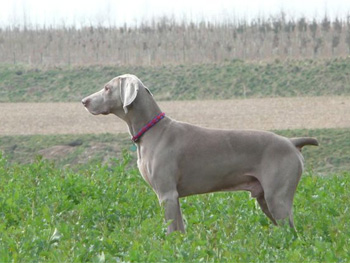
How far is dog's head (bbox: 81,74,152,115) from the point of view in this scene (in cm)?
810

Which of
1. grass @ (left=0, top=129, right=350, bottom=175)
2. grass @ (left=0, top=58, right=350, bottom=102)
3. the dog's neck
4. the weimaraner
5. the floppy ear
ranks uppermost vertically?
the floppy ear

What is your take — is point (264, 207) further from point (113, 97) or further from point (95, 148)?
point (95, 148)

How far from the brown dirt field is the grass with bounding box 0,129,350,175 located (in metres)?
1.31

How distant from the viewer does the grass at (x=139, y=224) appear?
5.84 m

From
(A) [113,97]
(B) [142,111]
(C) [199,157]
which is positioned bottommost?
(C) [199,157]

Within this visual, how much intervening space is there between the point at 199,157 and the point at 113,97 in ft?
3.26

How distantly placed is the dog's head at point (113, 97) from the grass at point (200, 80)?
25709 mm

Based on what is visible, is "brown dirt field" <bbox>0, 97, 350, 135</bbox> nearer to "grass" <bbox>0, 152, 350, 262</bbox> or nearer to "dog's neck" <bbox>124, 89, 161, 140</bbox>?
"grass" <bbox>0, 152, 350, 262</bbox>

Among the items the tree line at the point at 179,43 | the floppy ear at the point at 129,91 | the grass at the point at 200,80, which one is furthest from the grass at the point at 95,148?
the tree line at the point at 179,43

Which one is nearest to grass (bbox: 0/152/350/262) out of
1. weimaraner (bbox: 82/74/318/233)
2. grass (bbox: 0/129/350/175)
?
weimaraner (bbox: 82/74/318/233)

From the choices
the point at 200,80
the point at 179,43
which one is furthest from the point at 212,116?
the point at 179,43

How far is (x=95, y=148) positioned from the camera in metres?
22.5

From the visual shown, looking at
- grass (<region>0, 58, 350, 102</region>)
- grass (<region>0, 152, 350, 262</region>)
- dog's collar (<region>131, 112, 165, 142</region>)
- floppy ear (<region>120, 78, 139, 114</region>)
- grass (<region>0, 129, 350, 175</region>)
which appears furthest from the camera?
grass (<region>0, 58, 350, 102</region>)

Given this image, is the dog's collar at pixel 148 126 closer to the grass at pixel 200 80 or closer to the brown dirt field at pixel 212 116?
the brown dirt field at pixel 212 116
